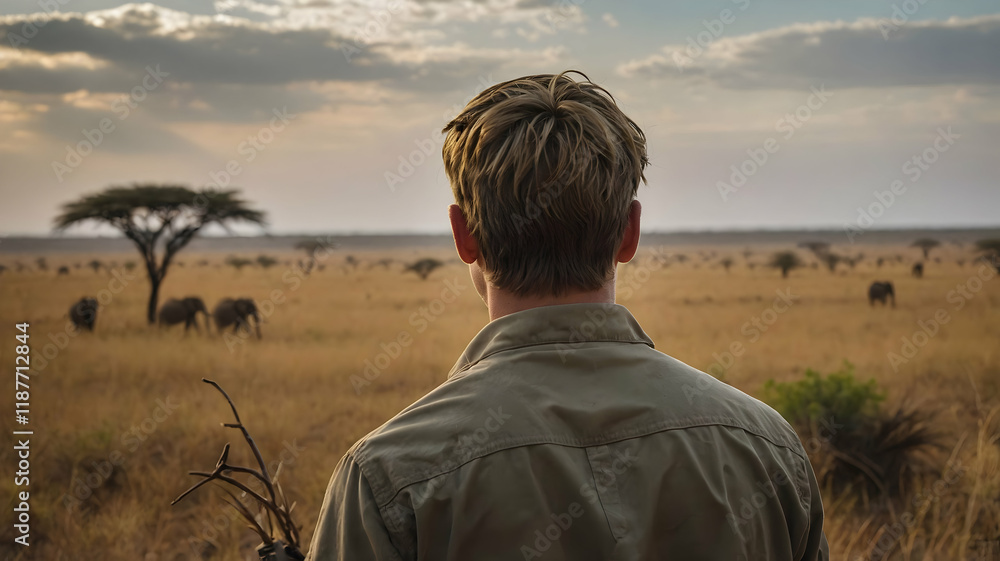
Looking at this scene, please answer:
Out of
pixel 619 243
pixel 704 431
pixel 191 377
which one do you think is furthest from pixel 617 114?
pixel 191 377

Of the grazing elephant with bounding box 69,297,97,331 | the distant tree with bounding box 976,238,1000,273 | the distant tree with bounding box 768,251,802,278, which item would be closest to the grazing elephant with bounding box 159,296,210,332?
the grazing elephant with bounding box 69,297,97,331

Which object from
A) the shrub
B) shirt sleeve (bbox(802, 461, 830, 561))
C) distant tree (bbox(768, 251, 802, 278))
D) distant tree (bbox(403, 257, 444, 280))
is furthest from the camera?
distant tree (bbox(403, 257, 444, 280))

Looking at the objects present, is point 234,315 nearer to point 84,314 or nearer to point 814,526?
point 84,314

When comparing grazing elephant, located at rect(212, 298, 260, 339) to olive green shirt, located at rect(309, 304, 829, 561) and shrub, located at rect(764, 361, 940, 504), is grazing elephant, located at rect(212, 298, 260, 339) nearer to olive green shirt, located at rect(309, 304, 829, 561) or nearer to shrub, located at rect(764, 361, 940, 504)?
shrub, located at rect(764, 361, 940, 504)

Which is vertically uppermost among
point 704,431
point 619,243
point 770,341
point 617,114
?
point 617,114

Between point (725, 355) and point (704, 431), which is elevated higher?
point (704, 431)

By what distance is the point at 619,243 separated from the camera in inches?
54.1

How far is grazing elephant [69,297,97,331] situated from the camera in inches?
598

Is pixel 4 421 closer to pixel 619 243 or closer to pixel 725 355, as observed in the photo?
pixel 619 243

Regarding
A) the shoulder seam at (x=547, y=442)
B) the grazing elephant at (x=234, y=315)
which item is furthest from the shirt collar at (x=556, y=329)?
the grazing elephant at (x=234, y=315)

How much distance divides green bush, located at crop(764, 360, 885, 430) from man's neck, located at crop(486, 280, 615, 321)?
19.1 feet

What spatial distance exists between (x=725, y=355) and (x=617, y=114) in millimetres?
12103

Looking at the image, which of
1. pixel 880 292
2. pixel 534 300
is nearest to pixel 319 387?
pixel 534 300

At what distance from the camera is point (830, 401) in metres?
6.51
